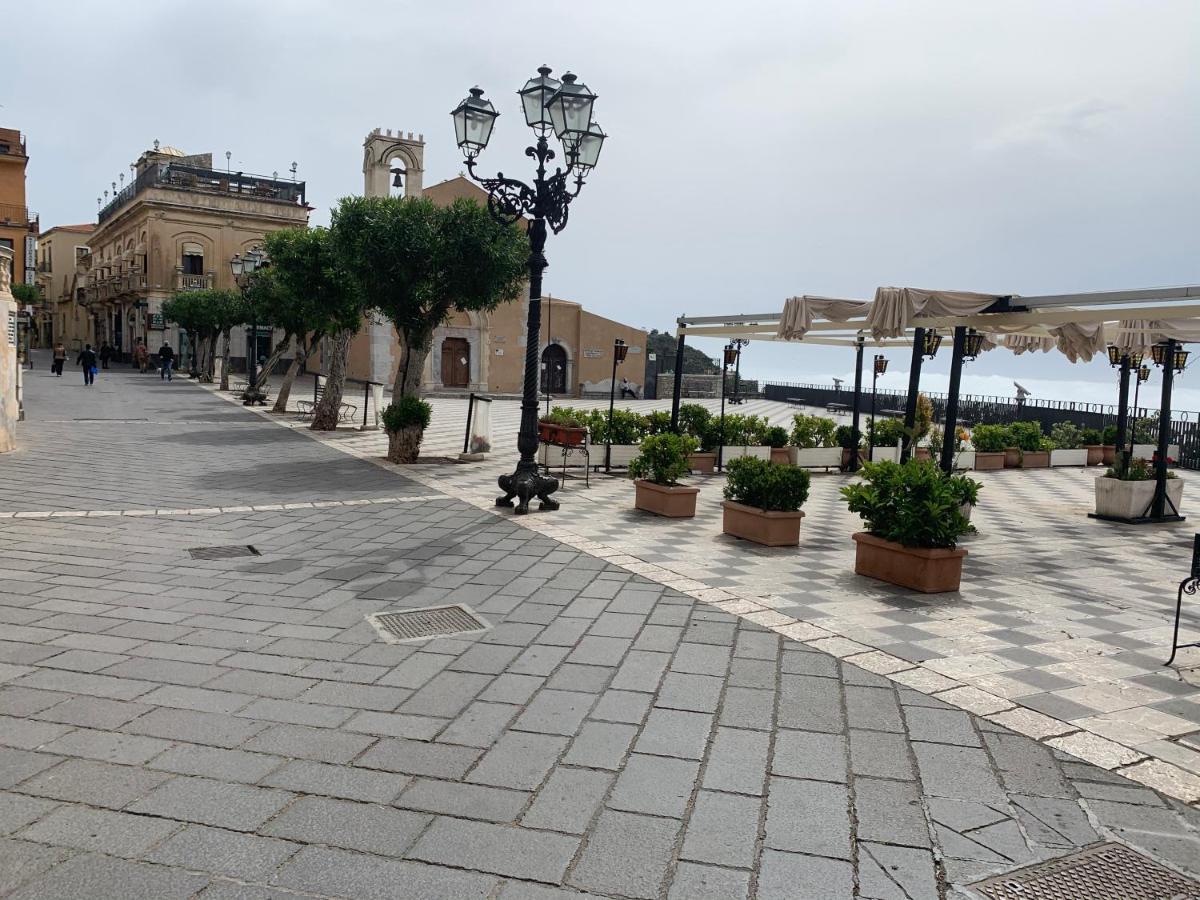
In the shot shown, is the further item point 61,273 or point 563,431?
point 61,273

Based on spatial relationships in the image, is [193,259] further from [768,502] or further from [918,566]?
[918,566]

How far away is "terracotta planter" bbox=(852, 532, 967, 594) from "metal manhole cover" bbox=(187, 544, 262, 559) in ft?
16.3

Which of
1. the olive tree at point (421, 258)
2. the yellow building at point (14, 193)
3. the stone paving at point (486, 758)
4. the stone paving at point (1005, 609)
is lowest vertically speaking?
the stone paving at point (486, 758)

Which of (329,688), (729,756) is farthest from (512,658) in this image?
(729,756)

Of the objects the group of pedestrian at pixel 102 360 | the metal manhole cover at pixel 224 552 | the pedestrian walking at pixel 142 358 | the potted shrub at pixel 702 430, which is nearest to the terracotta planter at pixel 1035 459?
the potted shrub at pixel 702 430

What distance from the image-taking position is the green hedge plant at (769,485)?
302 inches

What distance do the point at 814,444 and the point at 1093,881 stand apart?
11771 millimetres

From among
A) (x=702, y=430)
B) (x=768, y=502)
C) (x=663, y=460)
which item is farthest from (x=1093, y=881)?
(x=702, y=430)

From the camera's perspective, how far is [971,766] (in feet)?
11.0

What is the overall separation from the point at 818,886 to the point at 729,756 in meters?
0.85

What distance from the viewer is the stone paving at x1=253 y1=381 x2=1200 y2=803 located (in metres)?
3.86

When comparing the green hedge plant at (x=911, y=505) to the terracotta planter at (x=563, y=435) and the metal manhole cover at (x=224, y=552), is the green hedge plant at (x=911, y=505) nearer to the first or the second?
the metal manhole cover at (x=224, y=552)

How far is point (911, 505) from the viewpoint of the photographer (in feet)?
20.4

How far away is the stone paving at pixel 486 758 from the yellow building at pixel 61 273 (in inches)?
2567
